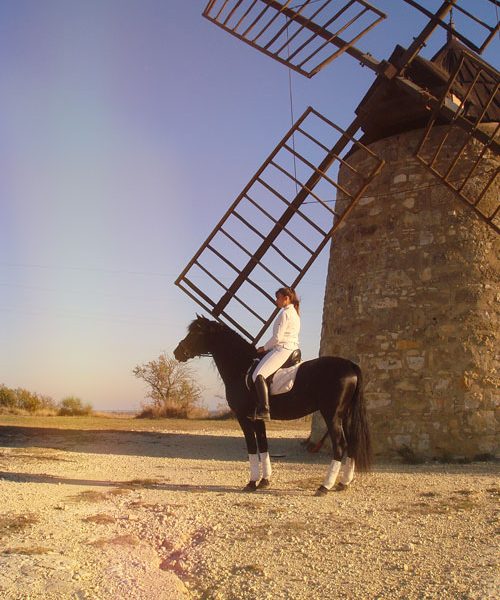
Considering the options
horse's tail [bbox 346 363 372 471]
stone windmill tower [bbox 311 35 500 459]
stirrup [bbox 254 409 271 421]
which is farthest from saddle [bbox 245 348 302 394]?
stone windmill tower [bbox 311 35 500 459]

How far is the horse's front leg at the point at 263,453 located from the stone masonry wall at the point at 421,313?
293 cm

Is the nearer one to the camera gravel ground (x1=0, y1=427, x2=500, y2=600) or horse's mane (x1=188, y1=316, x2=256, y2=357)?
gravel ground (x1=0, y1=427, x2=500, y2=600)

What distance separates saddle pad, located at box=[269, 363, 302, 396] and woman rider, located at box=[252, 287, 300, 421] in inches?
3.6

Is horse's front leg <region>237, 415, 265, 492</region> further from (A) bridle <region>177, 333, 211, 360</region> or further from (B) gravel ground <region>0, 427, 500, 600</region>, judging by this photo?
(A) bridle <region>177, 333, 211, 360</region>

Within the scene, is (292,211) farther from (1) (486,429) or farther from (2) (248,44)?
(1) (486,429)

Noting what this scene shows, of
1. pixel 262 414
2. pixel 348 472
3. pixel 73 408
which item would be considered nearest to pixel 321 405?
pixel 262 414

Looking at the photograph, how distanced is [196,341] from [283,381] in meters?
1.15

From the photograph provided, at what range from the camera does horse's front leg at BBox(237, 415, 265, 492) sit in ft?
20.1

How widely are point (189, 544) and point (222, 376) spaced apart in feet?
8.79

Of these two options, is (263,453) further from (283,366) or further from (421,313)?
(421,313)

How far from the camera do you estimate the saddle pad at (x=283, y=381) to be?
614 centimetres

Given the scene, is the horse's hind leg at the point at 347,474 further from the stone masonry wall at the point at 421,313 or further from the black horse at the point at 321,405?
the stone masonry wall at the point at 421,313

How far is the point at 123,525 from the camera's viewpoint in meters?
4.45

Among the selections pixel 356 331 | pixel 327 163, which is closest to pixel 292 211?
pixel 327 163
